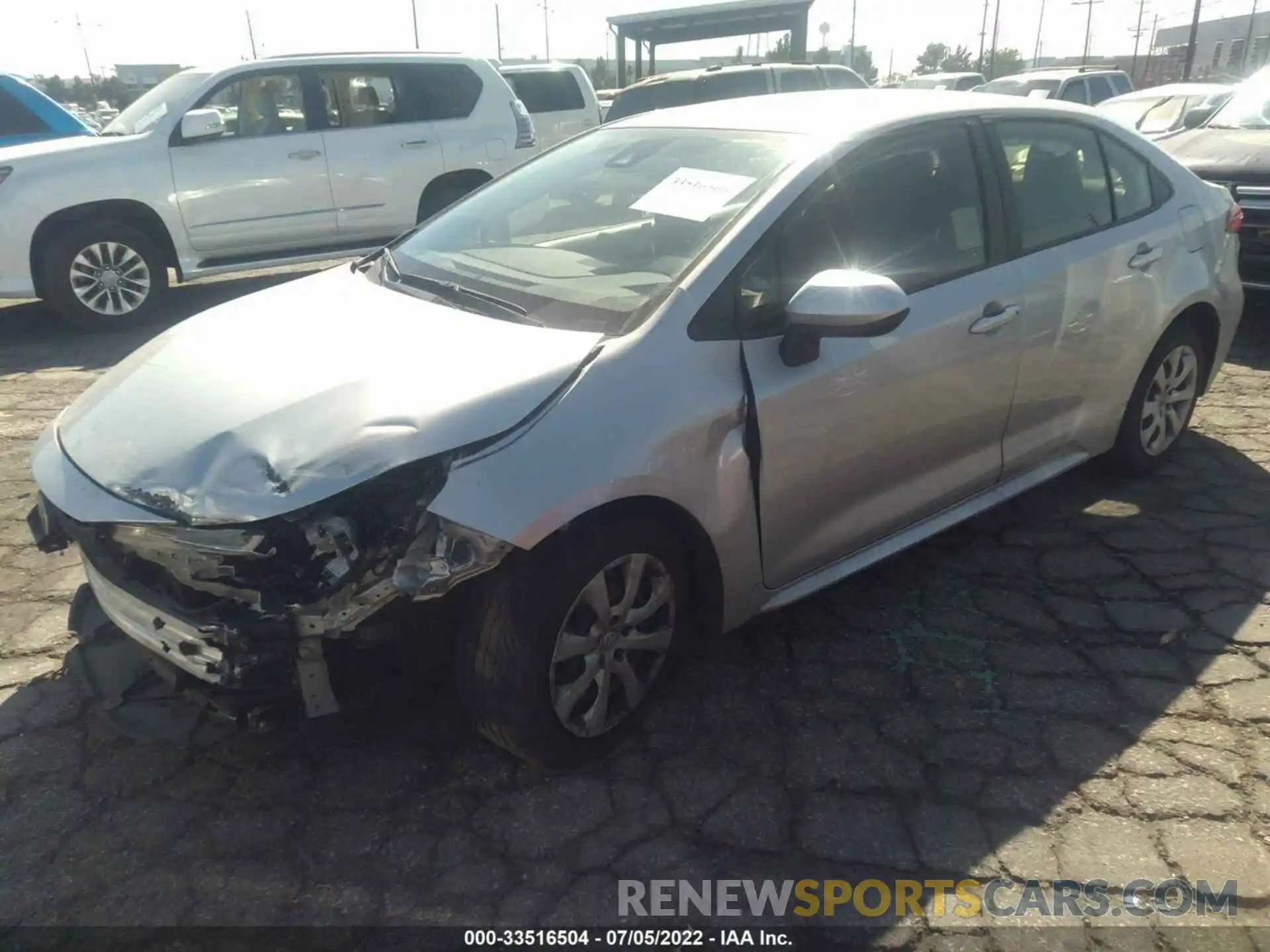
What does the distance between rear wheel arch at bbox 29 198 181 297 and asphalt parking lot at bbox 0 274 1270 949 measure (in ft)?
14.5

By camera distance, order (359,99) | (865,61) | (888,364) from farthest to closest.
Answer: (865,61) < (359,99) < (888,364)

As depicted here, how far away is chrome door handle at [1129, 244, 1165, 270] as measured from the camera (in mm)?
3750

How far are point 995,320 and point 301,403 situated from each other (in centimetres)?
215

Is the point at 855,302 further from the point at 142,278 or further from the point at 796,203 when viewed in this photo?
the point at 142,278

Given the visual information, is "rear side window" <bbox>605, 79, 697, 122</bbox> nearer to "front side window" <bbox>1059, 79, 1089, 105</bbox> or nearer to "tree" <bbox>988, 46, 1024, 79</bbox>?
"front side window" <bbox>1059, 79, 1089, 105</bbox>

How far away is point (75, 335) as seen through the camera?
728 centimetres

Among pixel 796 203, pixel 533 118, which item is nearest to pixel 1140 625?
pixel 796 203

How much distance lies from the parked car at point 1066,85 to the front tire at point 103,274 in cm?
1392

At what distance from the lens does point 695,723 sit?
2.80m

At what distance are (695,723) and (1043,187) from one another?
7.46ft

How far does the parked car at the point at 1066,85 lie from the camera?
1666cm

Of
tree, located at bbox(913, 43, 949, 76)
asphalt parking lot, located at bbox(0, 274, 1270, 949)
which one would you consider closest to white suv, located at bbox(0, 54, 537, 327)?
asphalt parking lot, located at bbox(0, 274, 1270, 949)

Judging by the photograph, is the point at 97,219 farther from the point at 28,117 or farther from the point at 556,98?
the point at 556,98

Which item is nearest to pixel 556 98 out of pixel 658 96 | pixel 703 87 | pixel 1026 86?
pixel 658 96
